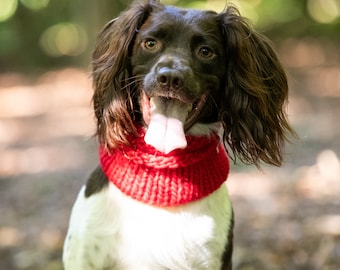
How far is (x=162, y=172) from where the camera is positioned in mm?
3059

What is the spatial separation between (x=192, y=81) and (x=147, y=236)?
754 millimetres

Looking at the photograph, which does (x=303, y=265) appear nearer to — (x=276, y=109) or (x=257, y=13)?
(x=276, y=109)

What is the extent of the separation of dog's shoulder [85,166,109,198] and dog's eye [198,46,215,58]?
75 centimetres

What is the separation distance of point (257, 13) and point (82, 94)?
5.73 m

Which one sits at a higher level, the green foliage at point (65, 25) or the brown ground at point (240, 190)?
the brown ground at point (240, 190)

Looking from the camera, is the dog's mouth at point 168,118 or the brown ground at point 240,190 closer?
the dog's mouth at point 168,118

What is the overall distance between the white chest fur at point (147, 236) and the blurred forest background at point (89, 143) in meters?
0.72

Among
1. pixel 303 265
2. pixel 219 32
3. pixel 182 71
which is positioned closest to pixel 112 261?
pixel 182 71

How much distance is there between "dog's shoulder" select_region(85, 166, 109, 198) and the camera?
3170mm

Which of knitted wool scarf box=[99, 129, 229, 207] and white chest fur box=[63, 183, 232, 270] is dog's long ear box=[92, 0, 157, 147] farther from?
white chest fur box=[63, 183, 232, 270]

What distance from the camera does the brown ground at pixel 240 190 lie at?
4.50 m

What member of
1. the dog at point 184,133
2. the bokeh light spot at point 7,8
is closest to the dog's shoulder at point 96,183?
the dog at point 184,133

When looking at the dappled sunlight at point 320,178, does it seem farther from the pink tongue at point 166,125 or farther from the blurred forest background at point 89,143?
the pink tongue at point 166,125

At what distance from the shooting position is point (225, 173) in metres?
3.19
